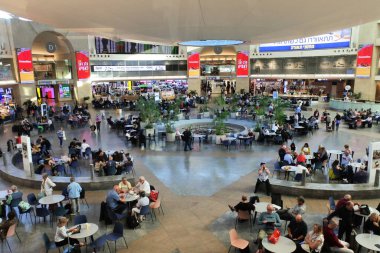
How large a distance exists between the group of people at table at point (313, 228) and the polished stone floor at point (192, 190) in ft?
2.57

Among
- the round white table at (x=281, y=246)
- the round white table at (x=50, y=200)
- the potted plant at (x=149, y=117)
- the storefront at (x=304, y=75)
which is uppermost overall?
the storefront at (x=304, y=75)

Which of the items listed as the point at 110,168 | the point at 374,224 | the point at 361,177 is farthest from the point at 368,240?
the point at 110,168

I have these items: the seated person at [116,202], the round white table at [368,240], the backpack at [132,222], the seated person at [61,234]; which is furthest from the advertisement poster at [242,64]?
the seated person at [61,234]

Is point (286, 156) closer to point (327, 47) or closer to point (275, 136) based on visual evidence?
point (275, 136)

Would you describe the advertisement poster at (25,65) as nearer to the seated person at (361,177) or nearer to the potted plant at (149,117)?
the potted plant at (149,117)

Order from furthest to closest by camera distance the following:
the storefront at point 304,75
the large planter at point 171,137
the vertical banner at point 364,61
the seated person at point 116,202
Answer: the storefront at point 304,75 → the vertical banner at point 364,61 → the large planter at point 171,137 → the seated person at point 116,202

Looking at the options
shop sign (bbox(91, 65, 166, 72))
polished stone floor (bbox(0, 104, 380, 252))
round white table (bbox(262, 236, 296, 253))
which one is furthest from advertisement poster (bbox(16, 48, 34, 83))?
round white table (bbox(262, 236, 296, 253))

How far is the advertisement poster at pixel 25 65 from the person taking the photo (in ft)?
104

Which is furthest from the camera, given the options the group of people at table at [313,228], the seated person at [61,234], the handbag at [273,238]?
the seated person at [61,234]

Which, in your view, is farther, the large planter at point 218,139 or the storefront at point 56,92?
the storefront at point 56,92

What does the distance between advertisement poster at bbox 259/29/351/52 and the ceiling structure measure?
2691 centimetres

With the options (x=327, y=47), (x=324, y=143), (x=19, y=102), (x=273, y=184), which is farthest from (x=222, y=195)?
(x=327, y=47)

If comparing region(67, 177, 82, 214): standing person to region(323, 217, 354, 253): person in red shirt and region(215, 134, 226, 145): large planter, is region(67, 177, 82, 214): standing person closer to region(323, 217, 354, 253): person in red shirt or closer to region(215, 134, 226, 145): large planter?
region(323, 217, 354, 253): person in red shirt

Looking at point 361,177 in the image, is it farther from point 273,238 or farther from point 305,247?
point 273,238
